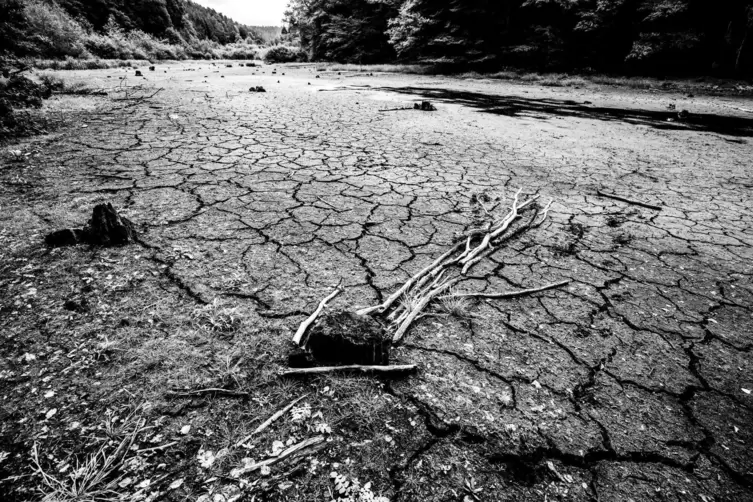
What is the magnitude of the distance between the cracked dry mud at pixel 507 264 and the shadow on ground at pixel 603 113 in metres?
1.93

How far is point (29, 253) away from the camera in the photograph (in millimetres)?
1816

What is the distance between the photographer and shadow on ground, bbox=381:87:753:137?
6.49 meters

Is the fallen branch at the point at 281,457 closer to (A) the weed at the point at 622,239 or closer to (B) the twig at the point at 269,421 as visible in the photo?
(B) the twig at the point at 269,421

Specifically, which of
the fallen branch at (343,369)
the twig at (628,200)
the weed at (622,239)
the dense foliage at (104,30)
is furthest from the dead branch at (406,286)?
the dense foliage at (104,30)

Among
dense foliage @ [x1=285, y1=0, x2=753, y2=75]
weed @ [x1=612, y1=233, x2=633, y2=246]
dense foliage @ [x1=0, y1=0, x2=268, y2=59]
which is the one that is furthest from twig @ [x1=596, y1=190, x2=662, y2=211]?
dense foliage @ [x1=285, y1=0, x2=753, y2=75]

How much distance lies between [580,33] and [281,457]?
18.6 m

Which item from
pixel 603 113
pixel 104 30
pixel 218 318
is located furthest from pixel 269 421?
pixel 104 30

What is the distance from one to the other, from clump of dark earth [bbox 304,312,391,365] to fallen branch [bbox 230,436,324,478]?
294 millimetres

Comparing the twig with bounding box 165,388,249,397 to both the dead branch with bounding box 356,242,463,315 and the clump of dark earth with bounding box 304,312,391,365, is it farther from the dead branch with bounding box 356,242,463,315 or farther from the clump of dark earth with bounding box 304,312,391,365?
the dead branch with bounding box 356,242,463,315

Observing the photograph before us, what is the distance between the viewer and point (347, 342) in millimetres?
1244

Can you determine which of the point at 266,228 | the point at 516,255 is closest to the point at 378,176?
the point at 266,228

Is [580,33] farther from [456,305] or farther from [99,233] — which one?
[99,233]

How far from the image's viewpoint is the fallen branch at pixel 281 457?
36.8 inches

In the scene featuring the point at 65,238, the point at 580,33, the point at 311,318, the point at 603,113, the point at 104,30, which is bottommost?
the point at 311,318
